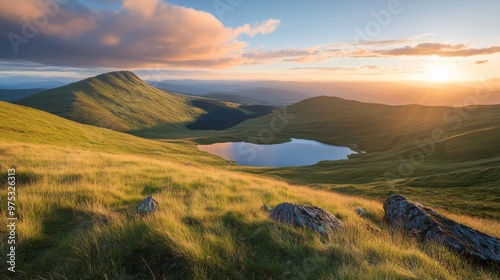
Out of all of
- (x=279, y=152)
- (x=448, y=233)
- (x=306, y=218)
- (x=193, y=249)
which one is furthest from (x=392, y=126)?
(x=193, y=249)

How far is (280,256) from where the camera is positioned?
6125mm

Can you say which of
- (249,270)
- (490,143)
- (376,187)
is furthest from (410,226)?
(490,143)

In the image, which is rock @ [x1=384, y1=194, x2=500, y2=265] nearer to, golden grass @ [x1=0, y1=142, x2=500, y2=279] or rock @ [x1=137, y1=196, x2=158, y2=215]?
golden grass @ [x1=0, y1=142, x2=500, y2=279]

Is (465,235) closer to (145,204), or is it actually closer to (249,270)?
(249,270)

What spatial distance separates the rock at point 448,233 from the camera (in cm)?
734

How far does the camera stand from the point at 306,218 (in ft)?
27.3

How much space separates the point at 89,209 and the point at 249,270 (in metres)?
5.47

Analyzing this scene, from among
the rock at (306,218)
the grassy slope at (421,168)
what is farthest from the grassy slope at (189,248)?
the grassy slope at (421,168)

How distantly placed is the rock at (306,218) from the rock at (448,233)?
9.97ft

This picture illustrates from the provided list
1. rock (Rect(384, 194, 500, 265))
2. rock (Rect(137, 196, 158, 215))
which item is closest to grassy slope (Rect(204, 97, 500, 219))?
rock (Rect(384, 194, 500, 265))

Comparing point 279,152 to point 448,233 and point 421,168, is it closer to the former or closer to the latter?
point 421,168

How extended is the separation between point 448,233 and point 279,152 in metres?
122

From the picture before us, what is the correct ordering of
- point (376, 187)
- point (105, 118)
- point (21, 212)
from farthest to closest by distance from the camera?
point (105, 118) → point (376, 187) → point (21, 212)

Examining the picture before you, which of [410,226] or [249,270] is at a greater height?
[249,270]
